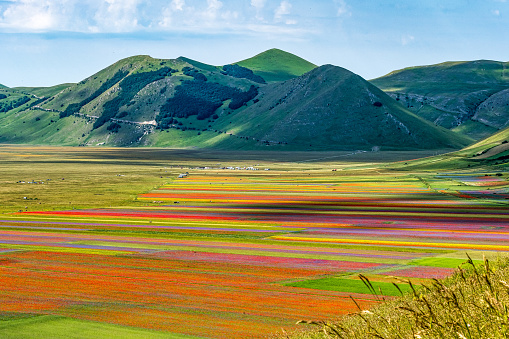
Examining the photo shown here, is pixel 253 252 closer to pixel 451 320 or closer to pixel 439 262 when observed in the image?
pixel 439 262

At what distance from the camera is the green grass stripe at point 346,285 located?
29.1 meters

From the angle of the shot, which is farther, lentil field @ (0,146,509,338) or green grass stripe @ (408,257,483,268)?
green grass stripe @ (408,257,483,268)

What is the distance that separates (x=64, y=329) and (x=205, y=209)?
1964 inches

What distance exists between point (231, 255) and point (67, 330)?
1856cm

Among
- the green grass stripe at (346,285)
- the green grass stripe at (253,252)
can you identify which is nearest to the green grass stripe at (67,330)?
the green grass stripe at (346,285)

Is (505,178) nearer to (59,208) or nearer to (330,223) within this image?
(330,223)

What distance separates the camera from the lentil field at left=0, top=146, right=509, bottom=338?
26312mm

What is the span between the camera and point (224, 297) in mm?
28922

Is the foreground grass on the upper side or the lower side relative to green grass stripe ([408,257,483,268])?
upper

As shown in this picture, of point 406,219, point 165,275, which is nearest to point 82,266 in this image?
point 165,275

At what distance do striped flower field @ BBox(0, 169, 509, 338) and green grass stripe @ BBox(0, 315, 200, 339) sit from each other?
720 millimetres

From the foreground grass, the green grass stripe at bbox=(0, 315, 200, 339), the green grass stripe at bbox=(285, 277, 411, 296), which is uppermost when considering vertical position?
the foreground grass

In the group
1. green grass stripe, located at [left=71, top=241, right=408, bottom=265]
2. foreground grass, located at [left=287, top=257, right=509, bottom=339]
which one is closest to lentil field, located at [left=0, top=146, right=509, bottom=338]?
green grass stripe, located at [left=71, top=241, right=408, bottom=265]

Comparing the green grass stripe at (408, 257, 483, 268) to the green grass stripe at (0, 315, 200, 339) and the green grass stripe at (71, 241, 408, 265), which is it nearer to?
the green grass stripe at (71, 241, 408, 265)
